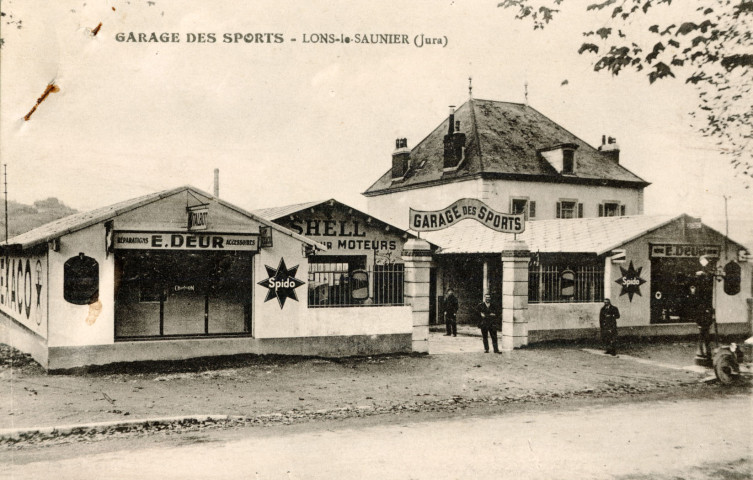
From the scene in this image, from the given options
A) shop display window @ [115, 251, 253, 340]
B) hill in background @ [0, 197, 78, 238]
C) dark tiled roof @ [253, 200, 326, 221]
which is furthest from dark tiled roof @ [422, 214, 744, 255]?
hill in background @ [0, 197, 78, 238]

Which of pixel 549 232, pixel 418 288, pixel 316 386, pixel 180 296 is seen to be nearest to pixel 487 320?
pixel 418 288

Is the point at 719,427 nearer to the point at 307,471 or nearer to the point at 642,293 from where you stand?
the point at 307,471

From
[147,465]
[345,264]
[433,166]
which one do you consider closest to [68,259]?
[147,465]

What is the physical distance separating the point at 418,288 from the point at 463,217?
210 cm

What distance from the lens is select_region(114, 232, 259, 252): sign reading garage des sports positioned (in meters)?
12.1

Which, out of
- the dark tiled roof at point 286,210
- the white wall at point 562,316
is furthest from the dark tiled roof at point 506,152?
the white wall at point 562,316

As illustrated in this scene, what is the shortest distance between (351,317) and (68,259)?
5.80 m

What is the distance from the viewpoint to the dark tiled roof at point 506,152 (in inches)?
1001

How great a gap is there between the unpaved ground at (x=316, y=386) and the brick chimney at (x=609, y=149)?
52.4ft

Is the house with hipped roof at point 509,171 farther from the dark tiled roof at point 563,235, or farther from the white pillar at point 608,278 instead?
the white pillar at point 608,278

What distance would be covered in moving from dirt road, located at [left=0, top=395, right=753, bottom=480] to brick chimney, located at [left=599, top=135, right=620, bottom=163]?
2160 centimetres

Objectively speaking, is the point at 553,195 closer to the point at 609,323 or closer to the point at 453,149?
the point at 453,149

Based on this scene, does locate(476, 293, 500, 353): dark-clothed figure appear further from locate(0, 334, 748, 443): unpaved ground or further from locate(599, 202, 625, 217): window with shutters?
locate(599, 202, 625, 217): window with shutters

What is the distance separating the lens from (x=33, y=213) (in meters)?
11.5
